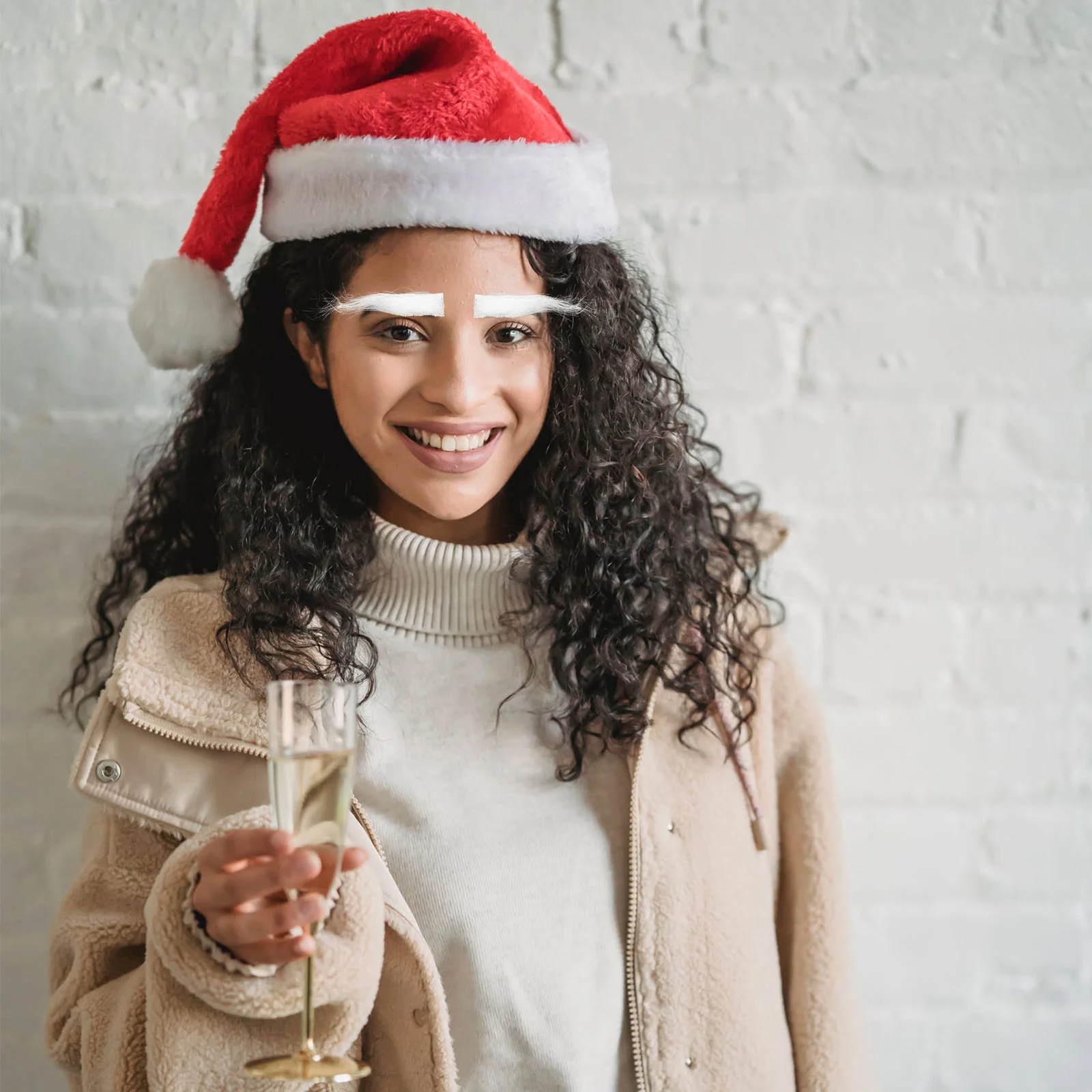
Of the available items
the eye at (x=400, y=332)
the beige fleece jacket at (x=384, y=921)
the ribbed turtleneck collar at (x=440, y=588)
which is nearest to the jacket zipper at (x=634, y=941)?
the beige fleece jacket at (x=384, y=921)

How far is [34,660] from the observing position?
117cm

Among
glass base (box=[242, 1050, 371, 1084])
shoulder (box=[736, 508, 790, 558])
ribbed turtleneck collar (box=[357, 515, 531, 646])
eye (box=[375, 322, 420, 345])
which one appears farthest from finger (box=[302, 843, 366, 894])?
shoulder (box=[736, 508, 790, 558])

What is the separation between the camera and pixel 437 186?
0.87 meters

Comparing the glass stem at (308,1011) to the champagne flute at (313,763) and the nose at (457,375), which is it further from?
the nose at (457,375)

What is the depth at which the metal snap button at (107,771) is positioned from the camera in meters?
0.89

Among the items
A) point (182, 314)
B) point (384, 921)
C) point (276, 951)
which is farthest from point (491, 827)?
point (182, 314)

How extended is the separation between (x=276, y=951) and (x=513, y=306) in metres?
0.52

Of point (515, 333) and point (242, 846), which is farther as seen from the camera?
point (515, 333)

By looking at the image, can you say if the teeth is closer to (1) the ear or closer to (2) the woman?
(2) the woman

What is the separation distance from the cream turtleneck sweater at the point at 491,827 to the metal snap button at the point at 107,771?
20 cm

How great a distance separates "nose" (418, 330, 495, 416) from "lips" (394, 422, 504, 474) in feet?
0.06

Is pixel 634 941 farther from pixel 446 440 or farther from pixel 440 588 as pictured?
pixel 446 440

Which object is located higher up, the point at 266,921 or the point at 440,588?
the point at 440,588

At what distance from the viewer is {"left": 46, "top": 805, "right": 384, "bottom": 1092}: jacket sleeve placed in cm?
80
